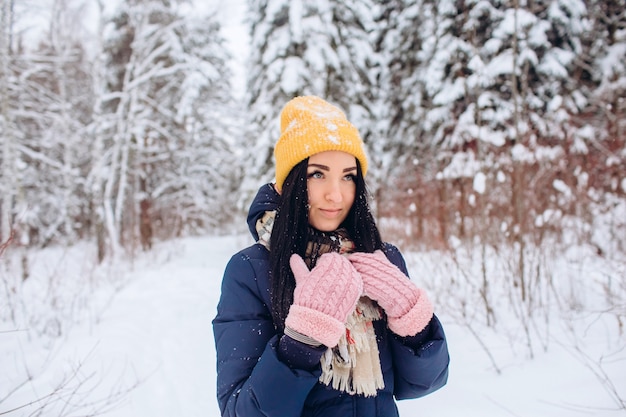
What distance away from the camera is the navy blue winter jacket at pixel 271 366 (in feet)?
3.45

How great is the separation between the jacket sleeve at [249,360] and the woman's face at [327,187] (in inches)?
12.1

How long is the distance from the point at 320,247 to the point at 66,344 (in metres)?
3.39

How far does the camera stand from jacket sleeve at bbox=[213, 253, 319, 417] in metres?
1.04

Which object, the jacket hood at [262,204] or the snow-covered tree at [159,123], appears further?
the snow-covered tree at [159,123]

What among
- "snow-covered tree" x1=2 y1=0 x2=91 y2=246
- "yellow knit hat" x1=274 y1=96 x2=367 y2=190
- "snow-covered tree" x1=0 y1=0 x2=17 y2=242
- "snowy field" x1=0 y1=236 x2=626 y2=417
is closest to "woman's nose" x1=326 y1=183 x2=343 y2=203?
"yellow knit hat" x1=274 y1=96 x2=367 y2=190

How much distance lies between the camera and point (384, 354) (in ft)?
4.38

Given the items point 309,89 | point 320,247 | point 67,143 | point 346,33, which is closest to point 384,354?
point 320,247

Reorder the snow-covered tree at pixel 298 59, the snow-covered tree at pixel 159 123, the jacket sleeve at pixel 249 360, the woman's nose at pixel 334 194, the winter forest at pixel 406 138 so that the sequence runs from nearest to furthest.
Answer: the jacket sleeve at pixel 249 360 < the woman's nose at pixel 334 194 < the winter forest at pixel 406 138 < the snow-covered tree at pixel 298 59 < the snow-covered tree at pixel 159 123

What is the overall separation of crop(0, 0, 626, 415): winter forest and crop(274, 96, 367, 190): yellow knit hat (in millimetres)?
1812

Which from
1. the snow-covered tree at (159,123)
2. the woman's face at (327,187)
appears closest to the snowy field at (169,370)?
the woman's face at (327,187)

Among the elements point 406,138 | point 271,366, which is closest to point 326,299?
point 271,366

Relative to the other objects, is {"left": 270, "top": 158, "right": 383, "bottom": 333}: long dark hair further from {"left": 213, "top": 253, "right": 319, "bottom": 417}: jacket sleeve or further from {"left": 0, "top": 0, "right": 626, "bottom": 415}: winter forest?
{"left": 0, "top": 0, "right": 626, "bottom": 415}: winter forest

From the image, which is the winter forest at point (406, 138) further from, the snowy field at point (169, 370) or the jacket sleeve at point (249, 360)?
the jacket sleeve at point (249, 360)

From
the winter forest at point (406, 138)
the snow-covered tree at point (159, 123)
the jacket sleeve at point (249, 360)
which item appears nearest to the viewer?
the jacket sleeve at point (249, 360)
